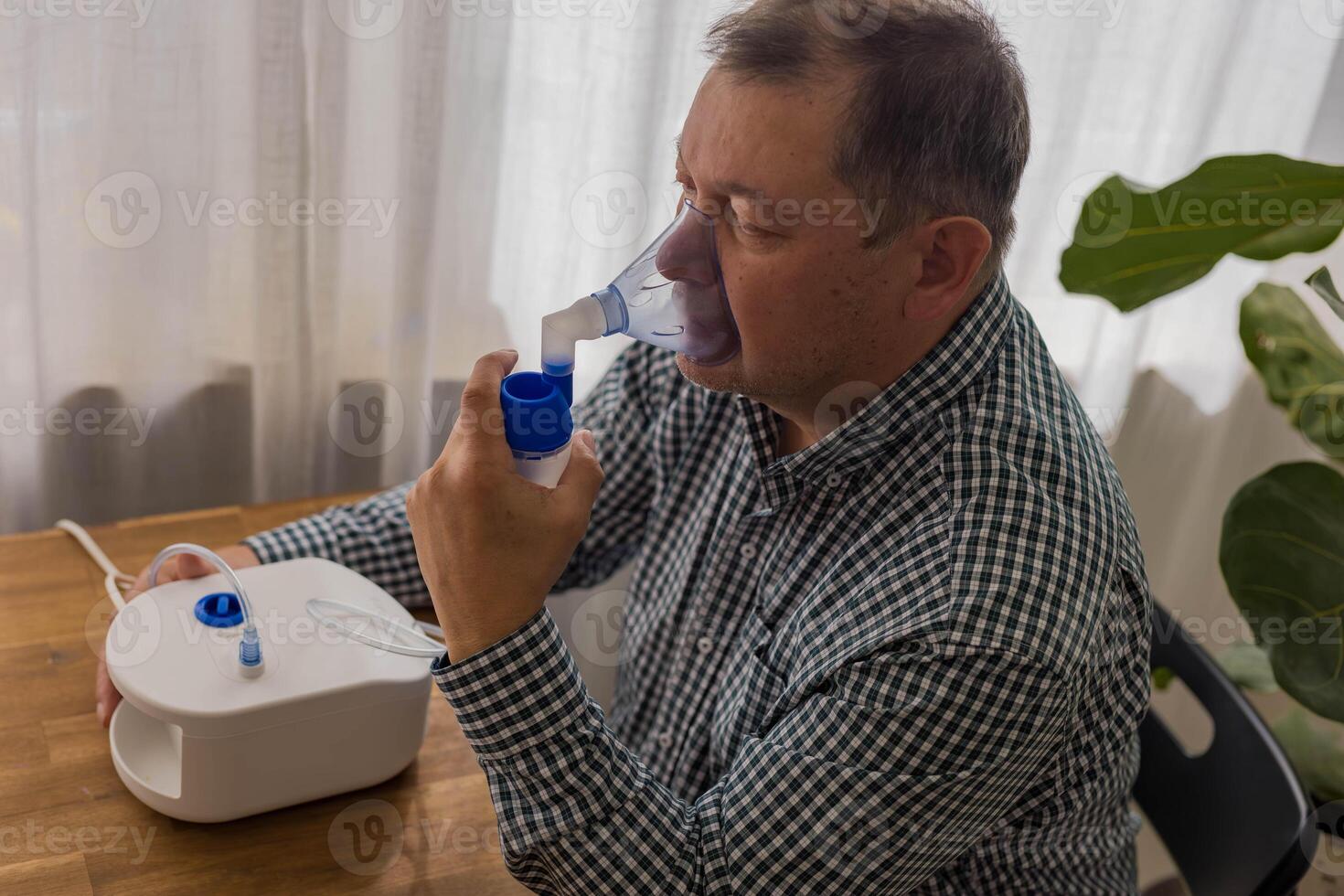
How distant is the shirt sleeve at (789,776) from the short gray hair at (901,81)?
0.38 m

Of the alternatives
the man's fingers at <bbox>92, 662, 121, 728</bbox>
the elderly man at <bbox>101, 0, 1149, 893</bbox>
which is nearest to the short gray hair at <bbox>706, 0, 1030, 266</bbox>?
the elderly man at <bbox>101, 0, 1149, 893</bbox>

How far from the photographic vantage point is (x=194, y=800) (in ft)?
3.19

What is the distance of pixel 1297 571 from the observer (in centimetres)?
142

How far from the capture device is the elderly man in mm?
945

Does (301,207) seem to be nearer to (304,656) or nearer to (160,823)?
(304,656)

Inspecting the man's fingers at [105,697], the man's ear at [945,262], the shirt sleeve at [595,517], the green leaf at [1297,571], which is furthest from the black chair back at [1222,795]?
the man's fingers at [105,697]

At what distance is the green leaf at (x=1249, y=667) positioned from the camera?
1.70 metres

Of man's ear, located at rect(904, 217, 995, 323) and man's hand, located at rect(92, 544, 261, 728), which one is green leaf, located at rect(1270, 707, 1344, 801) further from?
man's hand, located at rect(92, 544, 261, 728)

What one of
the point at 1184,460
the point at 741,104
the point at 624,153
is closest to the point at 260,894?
the point at 741,104

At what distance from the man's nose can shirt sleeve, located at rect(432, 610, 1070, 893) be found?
1.05ft

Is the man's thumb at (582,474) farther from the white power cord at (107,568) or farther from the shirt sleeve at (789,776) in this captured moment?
the white power cord at (107,568)

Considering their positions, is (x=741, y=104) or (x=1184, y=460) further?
(x=1184, y=460)

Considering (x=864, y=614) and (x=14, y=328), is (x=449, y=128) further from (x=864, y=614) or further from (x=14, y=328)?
(x=864, y=614)

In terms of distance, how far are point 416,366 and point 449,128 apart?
32 centimetres
